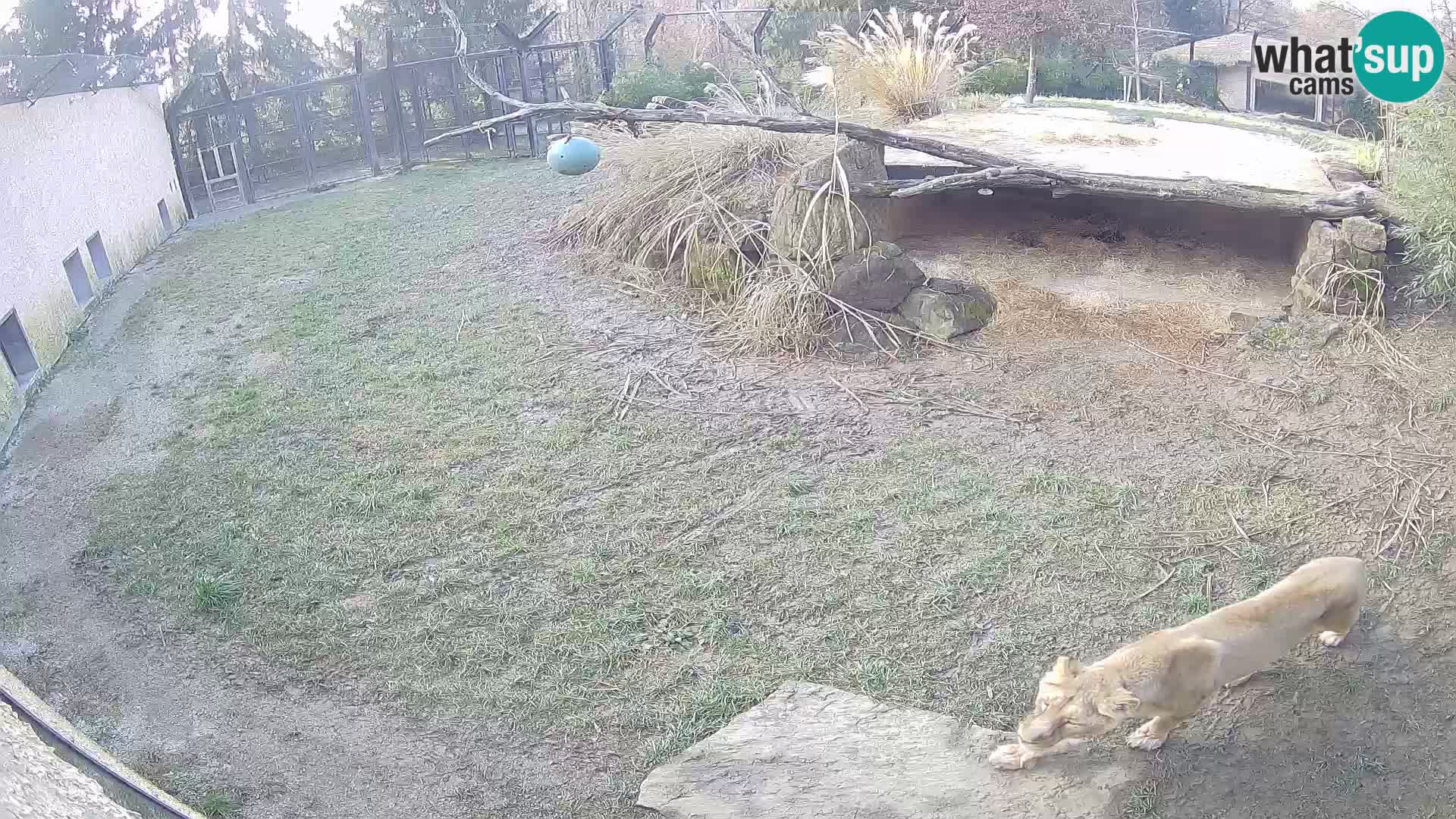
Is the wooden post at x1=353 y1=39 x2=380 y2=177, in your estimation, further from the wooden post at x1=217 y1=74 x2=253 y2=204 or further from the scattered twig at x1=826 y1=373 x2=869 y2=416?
the scattered twig at x1=826 y1=373 x2=869 y2=416

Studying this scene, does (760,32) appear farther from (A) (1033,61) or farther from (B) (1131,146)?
(B) (1131,146)

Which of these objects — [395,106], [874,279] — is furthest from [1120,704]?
[395,106]

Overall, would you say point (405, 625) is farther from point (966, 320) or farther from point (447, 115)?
point (447, 115)

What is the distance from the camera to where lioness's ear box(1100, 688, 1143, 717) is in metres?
2.96

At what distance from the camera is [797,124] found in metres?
6.76

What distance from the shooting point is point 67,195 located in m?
8.43

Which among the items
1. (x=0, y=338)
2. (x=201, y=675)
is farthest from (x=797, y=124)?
(x=0, y=338)

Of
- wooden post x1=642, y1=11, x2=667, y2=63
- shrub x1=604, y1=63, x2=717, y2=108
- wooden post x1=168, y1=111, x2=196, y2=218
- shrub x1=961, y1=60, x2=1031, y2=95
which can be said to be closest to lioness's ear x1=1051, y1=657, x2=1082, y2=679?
wooden post x1=168, y1=111, x2=196, y2=218

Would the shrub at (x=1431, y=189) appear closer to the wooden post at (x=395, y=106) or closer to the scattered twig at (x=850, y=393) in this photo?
the scattered twig at (x=850, y=393)

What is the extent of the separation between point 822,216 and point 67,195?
6199 mm

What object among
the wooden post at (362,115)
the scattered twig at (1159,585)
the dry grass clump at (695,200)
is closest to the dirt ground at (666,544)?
the scattered twig at (1159,585)

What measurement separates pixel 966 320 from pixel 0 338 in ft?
20.3

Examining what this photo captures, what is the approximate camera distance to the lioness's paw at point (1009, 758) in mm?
3201

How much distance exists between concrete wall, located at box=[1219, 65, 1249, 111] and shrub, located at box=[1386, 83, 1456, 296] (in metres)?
13.7
